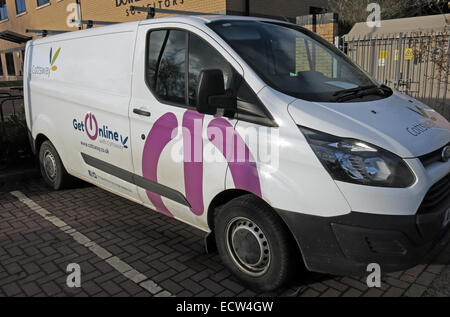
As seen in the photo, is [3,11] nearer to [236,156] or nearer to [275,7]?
[275,7]

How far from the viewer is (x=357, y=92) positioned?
3.10m

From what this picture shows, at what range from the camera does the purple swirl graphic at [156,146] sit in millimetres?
3295

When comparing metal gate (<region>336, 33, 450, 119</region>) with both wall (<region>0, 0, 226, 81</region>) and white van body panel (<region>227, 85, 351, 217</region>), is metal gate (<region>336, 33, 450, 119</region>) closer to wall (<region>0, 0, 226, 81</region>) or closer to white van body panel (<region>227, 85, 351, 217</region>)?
wall (<region>0, 0, 226, 81</region>)

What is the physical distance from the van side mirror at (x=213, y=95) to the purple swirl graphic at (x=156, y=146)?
47 centimetres

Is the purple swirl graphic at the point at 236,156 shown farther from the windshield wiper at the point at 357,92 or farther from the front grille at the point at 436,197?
the front grille at the point at 436,197

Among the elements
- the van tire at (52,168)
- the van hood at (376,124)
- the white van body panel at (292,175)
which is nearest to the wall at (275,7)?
the van tire at (52,168)

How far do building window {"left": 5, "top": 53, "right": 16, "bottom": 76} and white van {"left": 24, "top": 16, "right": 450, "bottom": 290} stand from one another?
96.0ft

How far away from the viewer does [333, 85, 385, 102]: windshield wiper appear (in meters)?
2.92

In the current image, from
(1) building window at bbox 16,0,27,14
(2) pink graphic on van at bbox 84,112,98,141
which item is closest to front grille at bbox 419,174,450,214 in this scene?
(2) pink graphic on van at bbox 84,112,98,141

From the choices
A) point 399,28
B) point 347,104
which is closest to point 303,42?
point 347,104

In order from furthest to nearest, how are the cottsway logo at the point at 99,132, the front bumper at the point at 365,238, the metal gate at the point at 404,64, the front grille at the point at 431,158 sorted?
the metal gate at the point at 404,64 → the cottsway logo at the point at 99,132 → the front grille at the point at 431,158 → the front bumper at the point at 365,238

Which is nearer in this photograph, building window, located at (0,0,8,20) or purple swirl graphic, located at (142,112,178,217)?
purple swirl graphic, located at (142,112,178,217)

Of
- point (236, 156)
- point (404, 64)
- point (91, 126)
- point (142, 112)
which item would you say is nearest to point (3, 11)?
point (404, 64)
